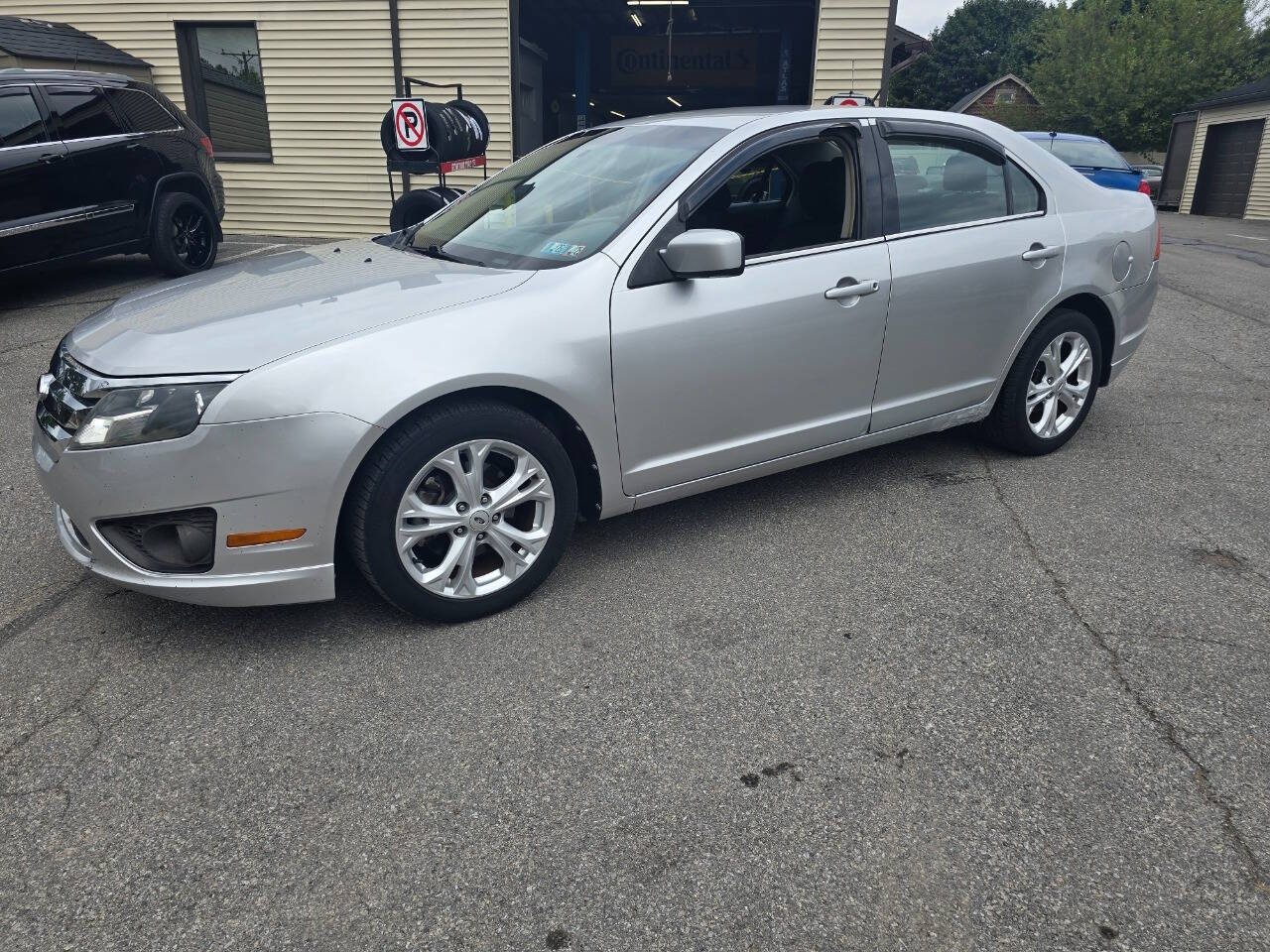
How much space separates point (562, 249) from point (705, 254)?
554 millimetres

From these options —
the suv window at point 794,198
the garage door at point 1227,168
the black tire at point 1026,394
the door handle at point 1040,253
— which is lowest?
the garage door at point 1227,168

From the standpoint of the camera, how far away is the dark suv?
7.17 metres

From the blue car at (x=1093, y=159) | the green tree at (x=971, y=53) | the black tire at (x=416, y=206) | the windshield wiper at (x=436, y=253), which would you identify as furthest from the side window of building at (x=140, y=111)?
the green tree at (x=971, y=53)

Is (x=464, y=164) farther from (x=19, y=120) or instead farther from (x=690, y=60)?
(x=690, y=60)

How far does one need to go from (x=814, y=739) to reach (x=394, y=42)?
12.1 metres

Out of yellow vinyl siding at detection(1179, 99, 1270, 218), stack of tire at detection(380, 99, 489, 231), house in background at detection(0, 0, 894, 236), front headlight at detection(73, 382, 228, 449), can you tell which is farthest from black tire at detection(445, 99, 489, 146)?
yellow vinyl siding at detection(1179, 99, 1270, 218)

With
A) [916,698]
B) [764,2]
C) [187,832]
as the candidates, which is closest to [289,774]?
[187,832]

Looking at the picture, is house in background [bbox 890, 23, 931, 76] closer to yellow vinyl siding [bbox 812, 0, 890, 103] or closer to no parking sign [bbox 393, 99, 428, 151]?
yellow vinyl siding [bbox 812, 0, 890, 103]

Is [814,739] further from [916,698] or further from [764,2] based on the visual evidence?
[764,2]

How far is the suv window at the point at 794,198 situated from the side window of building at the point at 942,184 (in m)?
0.24

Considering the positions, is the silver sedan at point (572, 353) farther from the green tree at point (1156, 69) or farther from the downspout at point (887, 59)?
the green tree at point (1156, 69)

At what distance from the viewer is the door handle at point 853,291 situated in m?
3.55

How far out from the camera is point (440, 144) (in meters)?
9.82

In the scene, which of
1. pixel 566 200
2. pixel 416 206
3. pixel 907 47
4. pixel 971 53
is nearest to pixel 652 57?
pixel 907 47
